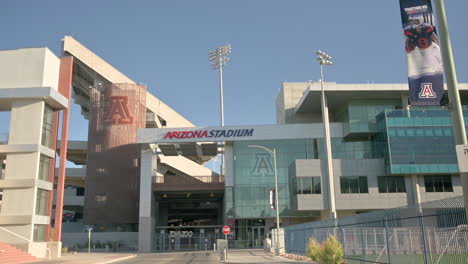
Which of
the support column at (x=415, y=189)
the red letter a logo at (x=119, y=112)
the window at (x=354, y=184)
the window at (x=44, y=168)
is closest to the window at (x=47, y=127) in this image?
the window at (x=44, y=168)

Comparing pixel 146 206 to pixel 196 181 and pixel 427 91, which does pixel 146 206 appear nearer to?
pixel 196 181

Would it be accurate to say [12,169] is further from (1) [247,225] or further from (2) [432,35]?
(2) [432,35]

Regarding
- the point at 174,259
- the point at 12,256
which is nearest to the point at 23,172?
the point at 12,256

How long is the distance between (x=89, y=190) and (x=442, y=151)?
153 feet

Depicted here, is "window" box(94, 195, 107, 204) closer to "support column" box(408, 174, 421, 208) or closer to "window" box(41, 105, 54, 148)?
"window" box(41, 105, 54, 148)

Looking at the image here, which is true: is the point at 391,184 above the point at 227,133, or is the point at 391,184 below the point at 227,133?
below

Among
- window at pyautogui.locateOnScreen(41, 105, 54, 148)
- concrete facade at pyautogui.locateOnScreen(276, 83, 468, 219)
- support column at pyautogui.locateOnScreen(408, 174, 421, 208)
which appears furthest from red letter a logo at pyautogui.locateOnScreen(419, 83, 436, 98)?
support column at pyautogui.locateOnScreen(408, 174, 421, 208)

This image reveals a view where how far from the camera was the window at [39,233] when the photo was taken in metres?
37.2

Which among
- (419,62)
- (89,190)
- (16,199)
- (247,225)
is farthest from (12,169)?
(419,62)

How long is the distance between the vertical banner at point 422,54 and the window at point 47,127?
3627 centimetres

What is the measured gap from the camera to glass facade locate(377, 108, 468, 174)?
5222cm

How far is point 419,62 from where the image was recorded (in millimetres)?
10070

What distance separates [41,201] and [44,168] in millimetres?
2973

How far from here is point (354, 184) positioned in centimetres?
5422
